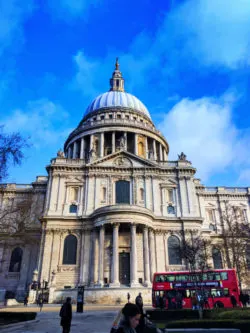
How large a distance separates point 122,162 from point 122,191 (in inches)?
192

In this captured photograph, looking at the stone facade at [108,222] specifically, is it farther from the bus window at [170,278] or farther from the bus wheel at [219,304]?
the bus wheel at [219,304]

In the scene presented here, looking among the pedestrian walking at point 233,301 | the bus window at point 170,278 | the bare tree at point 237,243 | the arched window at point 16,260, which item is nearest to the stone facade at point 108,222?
the arched window at point 16,260

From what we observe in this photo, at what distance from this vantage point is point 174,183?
43.4 meters

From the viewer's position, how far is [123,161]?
44.1 metres

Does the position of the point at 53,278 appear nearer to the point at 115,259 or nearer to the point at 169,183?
the point at 115,259

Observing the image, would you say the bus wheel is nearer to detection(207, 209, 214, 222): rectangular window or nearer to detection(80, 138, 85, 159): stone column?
→ detection(207, 209, 214, 222): rectangular window

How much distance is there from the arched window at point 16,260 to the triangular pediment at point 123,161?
16.5 meters

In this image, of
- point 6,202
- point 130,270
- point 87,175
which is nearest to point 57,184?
point 87,175

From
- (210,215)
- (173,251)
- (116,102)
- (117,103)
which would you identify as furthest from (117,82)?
(173,251)

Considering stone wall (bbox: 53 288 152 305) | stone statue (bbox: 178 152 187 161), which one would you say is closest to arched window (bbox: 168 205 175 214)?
stone statue (bbox: 178 152 187 161)

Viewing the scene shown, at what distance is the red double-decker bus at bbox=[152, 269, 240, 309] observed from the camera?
80.8 feet

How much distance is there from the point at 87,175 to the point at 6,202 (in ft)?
47.4

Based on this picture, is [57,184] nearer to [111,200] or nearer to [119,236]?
[111,200]

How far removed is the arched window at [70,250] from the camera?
119 ft
